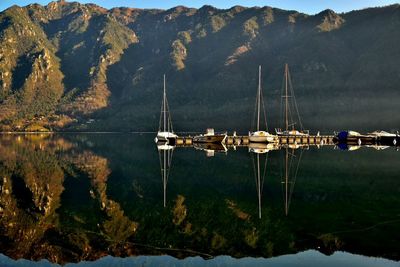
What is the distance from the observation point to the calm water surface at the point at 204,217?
28734 mm

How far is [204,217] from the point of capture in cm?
3919

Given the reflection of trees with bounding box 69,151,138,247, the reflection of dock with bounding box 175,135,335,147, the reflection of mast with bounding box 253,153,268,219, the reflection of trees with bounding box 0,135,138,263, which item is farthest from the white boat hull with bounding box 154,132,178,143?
the reflection of trees with bounding box 0,135,138,263

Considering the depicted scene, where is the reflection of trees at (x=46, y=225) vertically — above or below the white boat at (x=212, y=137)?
below

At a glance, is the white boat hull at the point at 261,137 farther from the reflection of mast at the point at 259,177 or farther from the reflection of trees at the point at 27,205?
the reflection of trees at the point at 27,205

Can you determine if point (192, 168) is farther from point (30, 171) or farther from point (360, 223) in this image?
point (360, 223)

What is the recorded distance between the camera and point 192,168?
Result: 76.5 meters

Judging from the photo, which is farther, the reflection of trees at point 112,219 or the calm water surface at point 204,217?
the reflection of trees at point 112,219

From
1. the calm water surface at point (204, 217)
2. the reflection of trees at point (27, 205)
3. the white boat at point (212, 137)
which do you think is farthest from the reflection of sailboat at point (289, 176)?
the white boat at point (212, 137)

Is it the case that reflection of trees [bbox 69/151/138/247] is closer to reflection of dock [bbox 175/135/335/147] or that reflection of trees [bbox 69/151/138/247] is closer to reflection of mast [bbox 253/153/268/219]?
reflection of mast [bbox 253/153/268/219]

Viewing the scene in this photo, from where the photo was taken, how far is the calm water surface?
2873 centimetres

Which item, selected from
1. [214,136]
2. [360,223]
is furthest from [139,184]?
[214,136]

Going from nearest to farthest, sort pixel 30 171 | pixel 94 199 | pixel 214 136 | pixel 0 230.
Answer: pixel 0 230
pixel 94 199
pixel 30 171
pixel 214 136

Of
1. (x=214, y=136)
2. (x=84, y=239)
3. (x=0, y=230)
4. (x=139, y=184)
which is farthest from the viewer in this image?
(x=214, y=136)

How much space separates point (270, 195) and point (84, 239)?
77.0 ft
